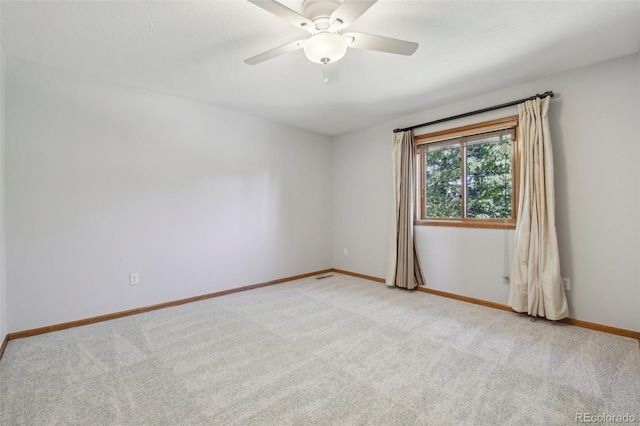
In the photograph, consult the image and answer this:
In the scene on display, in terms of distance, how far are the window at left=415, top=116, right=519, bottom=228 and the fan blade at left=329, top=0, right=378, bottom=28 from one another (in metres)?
2.34

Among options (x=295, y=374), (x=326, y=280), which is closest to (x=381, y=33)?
(x=295, y=374)

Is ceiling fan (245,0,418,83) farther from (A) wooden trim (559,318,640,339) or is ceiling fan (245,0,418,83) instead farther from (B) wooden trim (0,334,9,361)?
(B) wooden trim (0,334,9,361)

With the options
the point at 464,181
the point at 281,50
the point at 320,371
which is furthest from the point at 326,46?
the point at 464,181

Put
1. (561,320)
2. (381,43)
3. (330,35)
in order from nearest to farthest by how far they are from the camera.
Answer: (330,35) → (381,43) → (561,320)

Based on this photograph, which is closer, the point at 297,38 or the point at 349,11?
the point at 349,11

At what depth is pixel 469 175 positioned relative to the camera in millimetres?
3434

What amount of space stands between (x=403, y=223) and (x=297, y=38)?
8.48ft

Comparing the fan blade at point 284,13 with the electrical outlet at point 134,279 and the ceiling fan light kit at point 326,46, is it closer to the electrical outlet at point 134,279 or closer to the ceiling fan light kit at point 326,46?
the ceiling fan light kit at point 326,46

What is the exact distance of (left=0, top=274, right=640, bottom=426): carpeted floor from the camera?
1.53m

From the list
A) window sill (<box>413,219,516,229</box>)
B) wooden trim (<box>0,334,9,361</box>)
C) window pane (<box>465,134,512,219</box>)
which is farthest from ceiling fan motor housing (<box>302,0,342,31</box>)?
wooden trim (<box>0,334,9,361</box>)

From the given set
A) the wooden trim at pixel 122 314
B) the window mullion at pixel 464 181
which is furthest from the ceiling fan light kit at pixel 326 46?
the wooden trim at pixel 122 314

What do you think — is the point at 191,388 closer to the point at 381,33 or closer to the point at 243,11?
the point at 243,11

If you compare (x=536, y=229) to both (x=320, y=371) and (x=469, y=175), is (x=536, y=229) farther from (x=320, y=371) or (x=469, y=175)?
(x=320, y=371)

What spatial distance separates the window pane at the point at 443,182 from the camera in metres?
3.54
